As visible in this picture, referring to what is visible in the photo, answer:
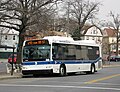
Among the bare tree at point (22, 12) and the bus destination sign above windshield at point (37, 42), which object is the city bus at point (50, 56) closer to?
the bus destination sign above windshield at point (37, 42)

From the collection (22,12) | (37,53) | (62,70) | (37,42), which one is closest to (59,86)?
(37,53)

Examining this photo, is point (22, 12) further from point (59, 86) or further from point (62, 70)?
point (59, 86)

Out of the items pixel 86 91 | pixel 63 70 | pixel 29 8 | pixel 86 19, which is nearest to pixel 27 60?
pixel 63 70

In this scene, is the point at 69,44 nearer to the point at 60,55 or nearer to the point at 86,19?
the point at 60,55

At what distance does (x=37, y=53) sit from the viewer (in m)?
27.5

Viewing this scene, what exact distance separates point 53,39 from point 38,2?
5317 millimetres

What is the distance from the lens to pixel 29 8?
31.9 meters

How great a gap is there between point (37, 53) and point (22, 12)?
382 cm

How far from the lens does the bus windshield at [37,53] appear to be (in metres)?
27.3

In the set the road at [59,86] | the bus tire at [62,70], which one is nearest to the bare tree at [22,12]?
the bus tire at [62,70]

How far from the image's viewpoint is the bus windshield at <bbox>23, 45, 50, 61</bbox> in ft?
89.5

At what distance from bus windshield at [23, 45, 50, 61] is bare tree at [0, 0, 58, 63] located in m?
3.23

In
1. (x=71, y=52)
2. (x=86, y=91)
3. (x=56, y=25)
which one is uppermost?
(x=56, y=25)

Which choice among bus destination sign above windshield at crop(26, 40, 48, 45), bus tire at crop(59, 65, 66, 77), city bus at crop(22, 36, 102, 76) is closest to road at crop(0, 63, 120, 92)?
city bus at crop(22, 36, 102, 76)
